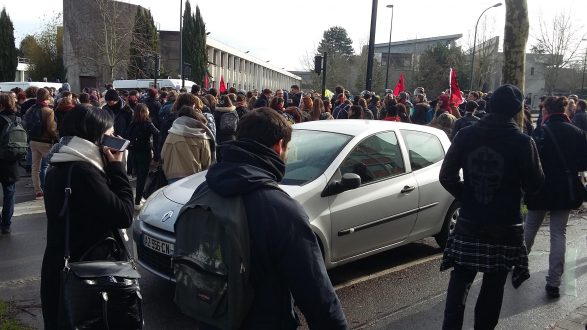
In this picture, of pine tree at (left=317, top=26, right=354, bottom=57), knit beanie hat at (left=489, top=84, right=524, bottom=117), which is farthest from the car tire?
pine tree at (left=317, top=26, right=354, bottom=57)

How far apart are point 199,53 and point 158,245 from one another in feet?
182

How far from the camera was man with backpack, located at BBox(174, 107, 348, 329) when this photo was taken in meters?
1.99

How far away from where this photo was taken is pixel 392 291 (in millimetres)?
5355

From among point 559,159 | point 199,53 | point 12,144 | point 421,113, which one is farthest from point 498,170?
point 199,53

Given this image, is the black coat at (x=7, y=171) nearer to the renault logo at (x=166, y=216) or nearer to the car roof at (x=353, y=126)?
the renault logo at (x=166, y=216)

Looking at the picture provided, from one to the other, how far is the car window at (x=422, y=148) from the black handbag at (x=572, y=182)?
4.68 feet

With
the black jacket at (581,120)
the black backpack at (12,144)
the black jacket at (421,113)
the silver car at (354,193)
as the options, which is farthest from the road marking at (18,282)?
the black jacket at (581,120)

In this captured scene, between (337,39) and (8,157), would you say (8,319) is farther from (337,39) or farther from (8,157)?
(337,39)

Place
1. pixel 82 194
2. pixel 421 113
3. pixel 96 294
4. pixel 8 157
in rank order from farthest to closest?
pixel 421 113
pixel 8 157
pixel 82 194
pixel 96 294

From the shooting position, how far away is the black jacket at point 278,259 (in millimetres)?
1990

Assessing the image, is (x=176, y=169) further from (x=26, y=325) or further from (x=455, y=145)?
(x=455, y=145)

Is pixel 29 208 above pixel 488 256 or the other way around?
the other way around

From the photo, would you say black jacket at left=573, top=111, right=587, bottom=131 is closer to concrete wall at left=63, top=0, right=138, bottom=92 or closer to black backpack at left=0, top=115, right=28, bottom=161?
black backpack at left=0, top=115, right=28, bottom=161

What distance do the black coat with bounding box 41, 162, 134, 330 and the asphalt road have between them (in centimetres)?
165
